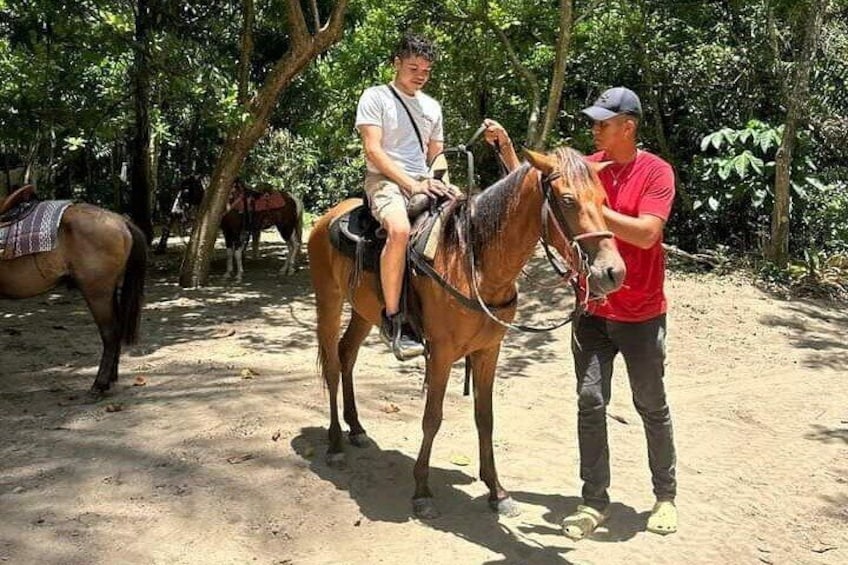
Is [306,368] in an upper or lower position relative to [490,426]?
lower

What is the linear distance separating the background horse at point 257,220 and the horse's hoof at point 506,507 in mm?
8464

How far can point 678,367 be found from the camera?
760cm

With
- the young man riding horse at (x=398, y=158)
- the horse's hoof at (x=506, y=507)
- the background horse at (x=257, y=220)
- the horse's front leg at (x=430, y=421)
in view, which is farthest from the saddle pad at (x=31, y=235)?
the background horse at (x=257, y=220)

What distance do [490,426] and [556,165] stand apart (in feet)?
5.28

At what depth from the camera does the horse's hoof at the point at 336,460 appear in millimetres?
4516

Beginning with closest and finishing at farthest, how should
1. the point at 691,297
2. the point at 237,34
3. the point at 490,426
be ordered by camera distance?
the point at 490,426 → the point at 691,297 → the point at 237,34

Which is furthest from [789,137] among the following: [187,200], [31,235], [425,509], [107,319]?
[187,200]

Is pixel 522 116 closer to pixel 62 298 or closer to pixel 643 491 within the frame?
pixel 62 298

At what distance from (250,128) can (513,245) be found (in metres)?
7.33

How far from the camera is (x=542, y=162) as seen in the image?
3201 mm

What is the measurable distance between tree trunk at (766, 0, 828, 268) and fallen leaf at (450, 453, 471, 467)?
773 cm

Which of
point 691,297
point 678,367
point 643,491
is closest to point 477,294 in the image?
point 643,491

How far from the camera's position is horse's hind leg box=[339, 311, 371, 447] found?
16.1 ft

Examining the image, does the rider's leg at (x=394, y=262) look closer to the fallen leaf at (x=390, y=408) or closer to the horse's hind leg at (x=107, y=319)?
the fallen leaf at (x=390, y=408)
